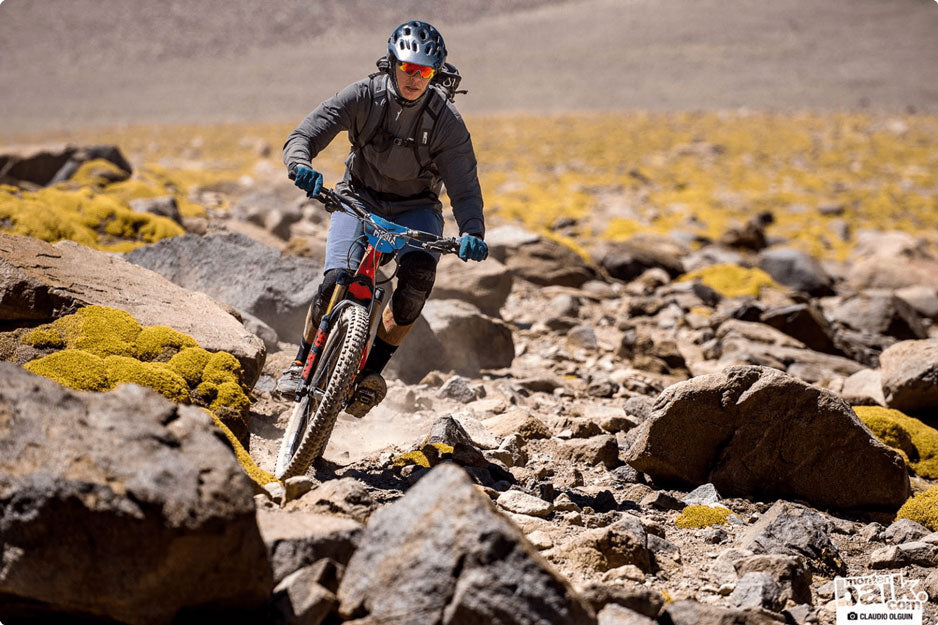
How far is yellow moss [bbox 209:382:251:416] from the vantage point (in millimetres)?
4441

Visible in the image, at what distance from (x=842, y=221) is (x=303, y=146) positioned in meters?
17.3

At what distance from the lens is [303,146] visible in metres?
4.38

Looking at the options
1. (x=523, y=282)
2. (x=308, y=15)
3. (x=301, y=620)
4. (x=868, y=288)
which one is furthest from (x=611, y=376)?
(x=308, y=15)

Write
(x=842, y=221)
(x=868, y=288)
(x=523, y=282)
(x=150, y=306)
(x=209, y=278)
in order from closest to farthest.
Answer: (x=150, y=306)
(x=209, y=278)
(x=523, y=282)
(x=868, y=288)
(x=842, y=221)

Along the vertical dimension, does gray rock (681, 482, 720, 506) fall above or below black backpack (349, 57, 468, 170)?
below

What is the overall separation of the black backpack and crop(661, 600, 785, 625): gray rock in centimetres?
262

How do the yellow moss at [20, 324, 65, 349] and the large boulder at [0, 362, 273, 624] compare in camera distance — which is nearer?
the large boulder at [0, 362, 273, 624]

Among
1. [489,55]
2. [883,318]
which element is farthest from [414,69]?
[489,55]

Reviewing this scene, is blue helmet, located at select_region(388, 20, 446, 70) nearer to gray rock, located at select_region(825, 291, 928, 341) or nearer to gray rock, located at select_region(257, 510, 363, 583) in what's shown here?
gray rock, located at select_region(257, 510, 363, 583)

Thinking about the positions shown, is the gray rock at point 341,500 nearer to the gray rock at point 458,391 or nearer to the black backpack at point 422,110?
the black backpack at point 422,110

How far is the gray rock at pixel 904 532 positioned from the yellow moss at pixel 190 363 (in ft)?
12.2

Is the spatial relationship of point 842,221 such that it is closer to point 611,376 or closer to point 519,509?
point 611,376

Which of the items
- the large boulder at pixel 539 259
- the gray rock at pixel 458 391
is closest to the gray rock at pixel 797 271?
the large boulder at pixel 539 259

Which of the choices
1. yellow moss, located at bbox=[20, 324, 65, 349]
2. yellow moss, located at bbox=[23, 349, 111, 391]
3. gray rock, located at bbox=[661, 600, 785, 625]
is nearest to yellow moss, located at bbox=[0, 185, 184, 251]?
yellow moss, located at bbox=[20, 324, 65, 349]
